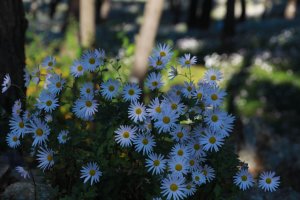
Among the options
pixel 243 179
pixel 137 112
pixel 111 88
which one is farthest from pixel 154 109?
pixel 243 179

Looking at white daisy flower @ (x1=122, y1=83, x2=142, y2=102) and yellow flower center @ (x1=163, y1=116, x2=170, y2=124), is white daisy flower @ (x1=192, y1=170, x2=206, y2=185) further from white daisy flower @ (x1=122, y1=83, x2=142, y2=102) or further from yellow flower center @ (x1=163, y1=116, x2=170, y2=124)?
white daisy flower @ (x1=122, y1=83, x2=142, y2=102)

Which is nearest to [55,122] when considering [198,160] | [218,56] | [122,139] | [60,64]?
[122,139]

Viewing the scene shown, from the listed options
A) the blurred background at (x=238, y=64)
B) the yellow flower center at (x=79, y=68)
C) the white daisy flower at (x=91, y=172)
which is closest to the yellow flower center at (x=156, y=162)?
the white daisy flower at (x=91, y=172)

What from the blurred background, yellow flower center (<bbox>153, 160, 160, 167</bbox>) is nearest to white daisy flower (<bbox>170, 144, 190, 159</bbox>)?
yellow flower center (<bbox>153, 160, 160, 167</bbox>)

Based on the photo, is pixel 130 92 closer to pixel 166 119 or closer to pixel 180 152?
pixel 166 119

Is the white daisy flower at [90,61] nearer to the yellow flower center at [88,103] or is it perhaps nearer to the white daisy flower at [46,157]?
the yellow flower center at [88,103]

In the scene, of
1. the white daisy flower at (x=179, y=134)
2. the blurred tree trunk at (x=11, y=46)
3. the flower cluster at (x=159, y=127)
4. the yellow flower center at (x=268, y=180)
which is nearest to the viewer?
the flower cluster at (x=159, y=127)
